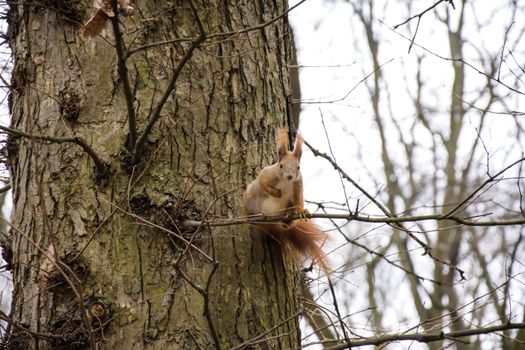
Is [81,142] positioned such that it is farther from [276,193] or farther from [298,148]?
[298,148]

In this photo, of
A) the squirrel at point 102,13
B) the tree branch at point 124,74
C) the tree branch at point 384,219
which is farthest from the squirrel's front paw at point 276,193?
the squirrel at point 102,13

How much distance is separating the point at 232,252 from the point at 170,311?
31cm

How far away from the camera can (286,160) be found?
2.70 meters

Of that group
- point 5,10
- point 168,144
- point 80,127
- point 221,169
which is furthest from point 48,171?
point 5,10

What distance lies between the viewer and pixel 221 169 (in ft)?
8.30

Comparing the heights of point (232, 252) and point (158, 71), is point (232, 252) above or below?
below

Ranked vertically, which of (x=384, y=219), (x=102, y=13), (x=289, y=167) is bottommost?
(x=384, y=219)

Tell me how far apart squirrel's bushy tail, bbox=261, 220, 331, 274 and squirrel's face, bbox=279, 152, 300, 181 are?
171 millimetres

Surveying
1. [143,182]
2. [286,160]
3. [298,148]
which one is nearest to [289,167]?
[286,160]

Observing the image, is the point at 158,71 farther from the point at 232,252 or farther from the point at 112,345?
the point at 112,345

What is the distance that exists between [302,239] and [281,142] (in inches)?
14.2

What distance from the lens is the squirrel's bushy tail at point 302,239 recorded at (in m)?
2.56

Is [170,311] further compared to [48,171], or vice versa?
[48,171]

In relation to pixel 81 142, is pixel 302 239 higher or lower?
lower
